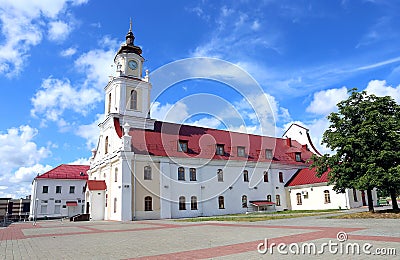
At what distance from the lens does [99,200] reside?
3412 cm

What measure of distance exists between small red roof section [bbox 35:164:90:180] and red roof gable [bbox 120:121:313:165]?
25437mm

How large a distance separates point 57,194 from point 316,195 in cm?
4118

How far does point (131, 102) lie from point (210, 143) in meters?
10.9

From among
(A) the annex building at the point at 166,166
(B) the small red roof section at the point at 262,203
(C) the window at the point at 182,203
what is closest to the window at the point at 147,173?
(A) the annex building at the point at 166,166

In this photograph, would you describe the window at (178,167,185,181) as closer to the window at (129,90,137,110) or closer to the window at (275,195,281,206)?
the window at (129,90,137,110)

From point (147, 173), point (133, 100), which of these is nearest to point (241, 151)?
point (147, 173)

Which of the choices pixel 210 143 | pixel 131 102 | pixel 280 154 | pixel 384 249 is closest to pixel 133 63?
pixel 131 102

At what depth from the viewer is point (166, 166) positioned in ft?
109

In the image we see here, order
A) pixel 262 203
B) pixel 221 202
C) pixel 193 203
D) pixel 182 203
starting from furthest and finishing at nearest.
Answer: pixel 262 203, pixel 221 202, pixel 193 203, pixel 182 203

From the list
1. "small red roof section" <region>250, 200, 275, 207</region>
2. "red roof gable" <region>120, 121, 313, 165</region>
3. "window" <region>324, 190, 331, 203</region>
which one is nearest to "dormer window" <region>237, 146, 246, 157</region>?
"red roof gable" <region>120, 121, 313, 165</region>

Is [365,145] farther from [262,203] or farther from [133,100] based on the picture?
[133,100]

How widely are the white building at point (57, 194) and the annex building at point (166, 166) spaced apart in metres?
14.5

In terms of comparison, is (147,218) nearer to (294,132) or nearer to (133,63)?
(133,63)

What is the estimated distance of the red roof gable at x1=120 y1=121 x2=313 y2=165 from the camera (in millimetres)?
33844
